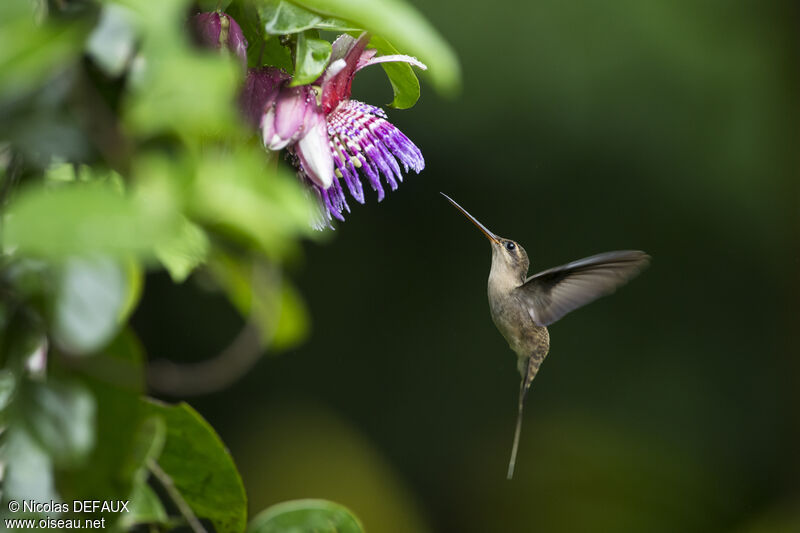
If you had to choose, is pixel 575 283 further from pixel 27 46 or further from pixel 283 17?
pixel 27 46

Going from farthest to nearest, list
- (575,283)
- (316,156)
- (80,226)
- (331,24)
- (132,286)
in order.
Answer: (575,283)
(316,156)
(331,24)
(132,286)
(80,226)

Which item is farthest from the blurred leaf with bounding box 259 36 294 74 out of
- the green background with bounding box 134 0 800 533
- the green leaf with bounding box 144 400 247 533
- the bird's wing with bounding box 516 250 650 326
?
the green background with bounding box 134 0 800 533

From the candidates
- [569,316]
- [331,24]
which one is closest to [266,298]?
[331,24]

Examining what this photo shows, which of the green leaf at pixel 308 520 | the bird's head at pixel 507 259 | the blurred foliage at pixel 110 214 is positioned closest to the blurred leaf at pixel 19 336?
the blurred foliage at pixel 110 214

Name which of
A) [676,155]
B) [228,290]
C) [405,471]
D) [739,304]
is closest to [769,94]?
[676,155]

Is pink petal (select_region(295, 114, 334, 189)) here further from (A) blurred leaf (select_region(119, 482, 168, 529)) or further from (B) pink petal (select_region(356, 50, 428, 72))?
(A) blurred leaf (select_region(119, 482, 168, 529))

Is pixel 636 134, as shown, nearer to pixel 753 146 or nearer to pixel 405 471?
pixel 753 146
